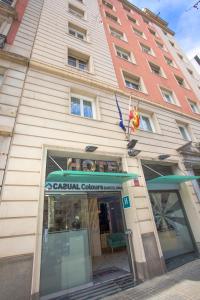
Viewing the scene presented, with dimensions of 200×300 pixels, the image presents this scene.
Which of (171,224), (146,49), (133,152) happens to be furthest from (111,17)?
(171,224)

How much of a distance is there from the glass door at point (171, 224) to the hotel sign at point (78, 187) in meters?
2.18

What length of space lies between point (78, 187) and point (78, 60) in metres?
8.15

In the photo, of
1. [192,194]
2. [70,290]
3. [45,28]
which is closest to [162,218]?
[192,194]

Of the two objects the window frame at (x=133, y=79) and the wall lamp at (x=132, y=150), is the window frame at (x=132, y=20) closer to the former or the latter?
the window frame at (x=133, y=79)

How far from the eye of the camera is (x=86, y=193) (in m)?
6.43

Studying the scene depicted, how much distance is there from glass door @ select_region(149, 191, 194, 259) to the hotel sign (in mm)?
2175

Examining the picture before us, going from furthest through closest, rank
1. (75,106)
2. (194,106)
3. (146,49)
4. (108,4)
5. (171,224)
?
1. (108,4)
2. (146,49)
3. (194,106)
4. (75,106)
5. (171,224)

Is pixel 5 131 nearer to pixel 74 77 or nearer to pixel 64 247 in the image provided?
pixel 64 247

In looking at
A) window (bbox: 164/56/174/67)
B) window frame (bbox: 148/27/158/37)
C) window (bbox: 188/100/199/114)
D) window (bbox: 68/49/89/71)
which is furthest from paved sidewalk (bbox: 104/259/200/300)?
window frame (bbox: 148/27/158/37)

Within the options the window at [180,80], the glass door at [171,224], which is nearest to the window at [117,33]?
the window at [180,80]

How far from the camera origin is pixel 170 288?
4703 millimetres

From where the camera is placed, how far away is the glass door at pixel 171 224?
7.12 metres

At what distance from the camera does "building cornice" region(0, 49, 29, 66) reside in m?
6.90

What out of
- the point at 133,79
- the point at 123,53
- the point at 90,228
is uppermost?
the point at 123,53
